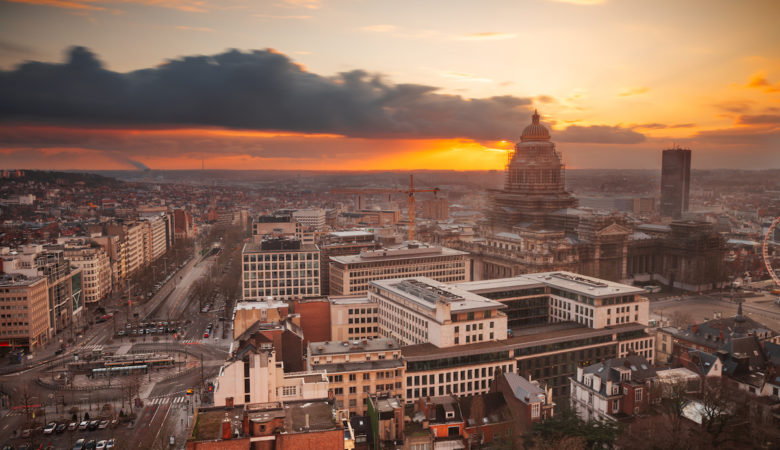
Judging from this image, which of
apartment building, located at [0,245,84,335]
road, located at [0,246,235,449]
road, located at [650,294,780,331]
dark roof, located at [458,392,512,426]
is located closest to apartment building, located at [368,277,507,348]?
dark roof, located at [458,392,512,426]

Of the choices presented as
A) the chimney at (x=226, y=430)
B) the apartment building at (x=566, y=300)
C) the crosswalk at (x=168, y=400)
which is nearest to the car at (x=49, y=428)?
the crosswalk at (x=168, y=400)

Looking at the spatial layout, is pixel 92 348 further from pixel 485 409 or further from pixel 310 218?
pixel 310 218

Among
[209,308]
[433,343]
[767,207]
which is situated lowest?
[209,308]

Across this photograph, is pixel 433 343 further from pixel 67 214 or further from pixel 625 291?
pixel 67 214

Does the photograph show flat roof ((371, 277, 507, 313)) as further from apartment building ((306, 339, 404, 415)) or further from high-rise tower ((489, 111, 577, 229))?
high-rise tower ((489, 111, 577, 229))

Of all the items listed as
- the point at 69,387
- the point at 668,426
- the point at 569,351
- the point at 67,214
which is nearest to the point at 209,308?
the point at 69,387

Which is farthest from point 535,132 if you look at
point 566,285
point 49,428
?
point 49,428
